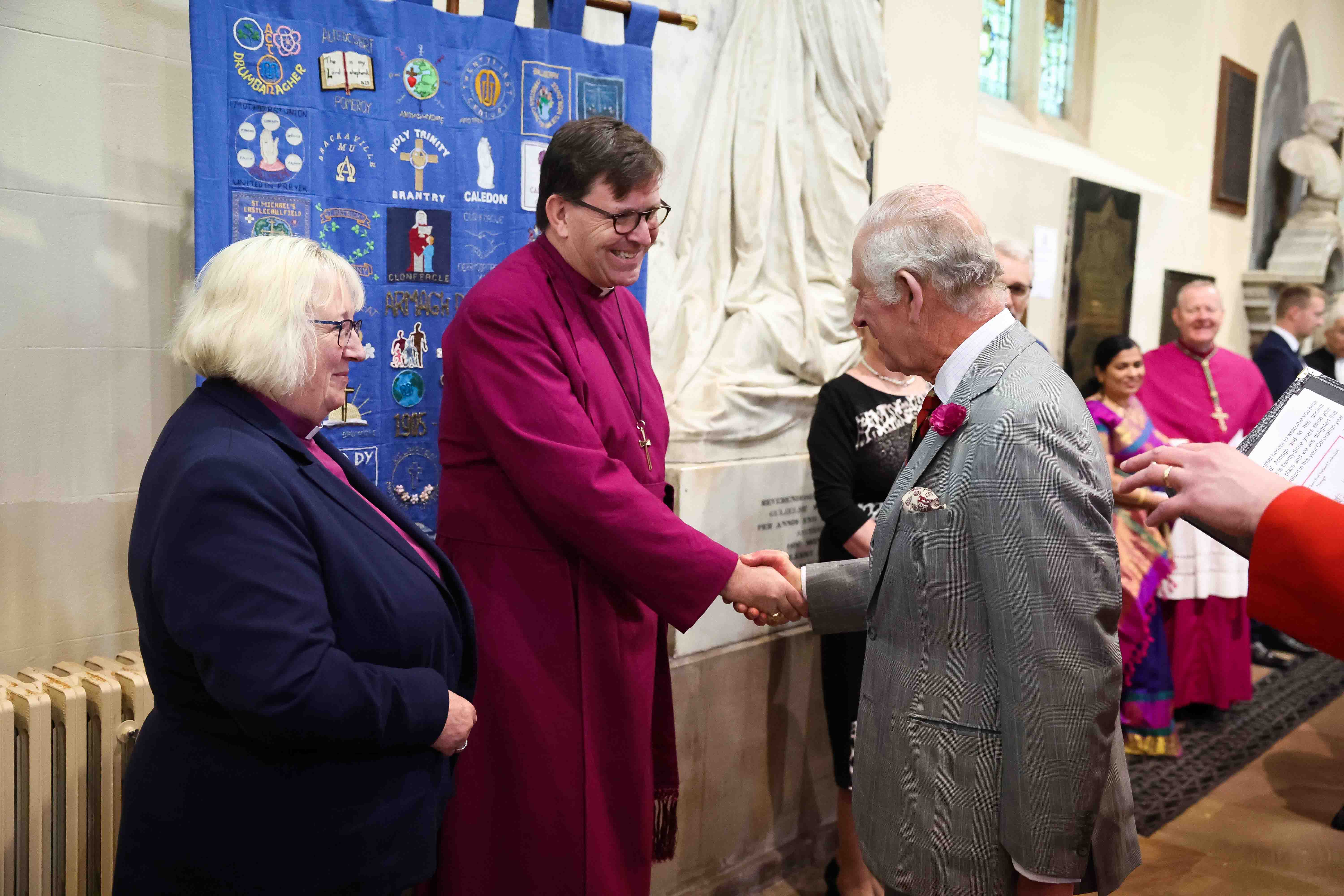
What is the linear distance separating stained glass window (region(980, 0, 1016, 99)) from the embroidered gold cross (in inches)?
208

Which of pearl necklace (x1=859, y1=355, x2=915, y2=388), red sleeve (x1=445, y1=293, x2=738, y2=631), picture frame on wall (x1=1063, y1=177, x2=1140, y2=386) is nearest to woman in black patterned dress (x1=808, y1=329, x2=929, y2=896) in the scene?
pearl necklace (x1=859, y1=355, x2=915, y2=388)

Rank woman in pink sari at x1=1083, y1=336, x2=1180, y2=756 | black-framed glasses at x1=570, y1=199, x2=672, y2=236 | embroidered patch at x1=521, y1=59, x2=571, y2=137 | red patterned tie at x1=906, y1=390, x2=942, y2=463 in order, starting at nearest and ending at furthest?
red patterned tie at x1=906, y1=390, x2=942, y2=463 → black-framed glasses at x1=570, y1=199, x2=672, y2=236 → embroidered patch at x1=521, y1=59, x2=571, y2=137 → woman in pink sari at x1=1083, y1=336, x2=1180, y2=756

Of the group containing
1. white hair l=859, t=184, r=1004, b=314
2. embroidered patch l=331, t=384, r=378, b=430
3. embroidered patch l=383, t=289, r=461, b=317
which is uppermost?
white hair l=859, t=184, r=1004, b=314

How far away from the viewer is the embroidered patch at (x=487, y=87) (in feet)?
8.21

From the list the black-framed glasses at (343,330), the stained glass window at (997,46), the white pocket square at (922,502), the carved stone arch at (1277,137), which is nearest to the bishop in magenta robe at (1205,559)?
the stained glass window at (997,46)

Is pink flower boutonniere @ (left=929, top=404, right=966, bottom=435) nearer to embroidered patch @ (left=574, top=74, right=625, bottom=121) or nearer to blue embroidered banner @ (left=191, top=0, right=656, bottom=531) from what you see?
blue embroidered banner @ (left=191, top=0, right=656, bottom=531)

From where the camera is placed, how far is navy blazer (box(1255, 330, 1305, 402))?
613 centimetres

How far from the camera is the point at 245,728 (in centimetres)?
148

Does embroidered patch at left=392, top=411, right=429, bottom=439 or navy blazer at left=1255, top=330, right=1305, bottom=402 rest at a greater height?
navy blazer at left=1255, top=330, right=1305, bottom=402

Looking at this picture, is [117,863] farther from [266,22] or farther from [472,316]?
[266,22]

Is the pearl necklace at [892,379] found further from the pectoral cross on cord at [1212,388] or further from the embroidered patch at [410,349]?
the pectoral cross on cord at [1212,388]

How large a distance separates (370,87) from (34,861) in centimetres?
171

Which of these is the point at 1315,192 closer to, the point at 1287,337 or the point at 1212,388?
the point at 1287,337

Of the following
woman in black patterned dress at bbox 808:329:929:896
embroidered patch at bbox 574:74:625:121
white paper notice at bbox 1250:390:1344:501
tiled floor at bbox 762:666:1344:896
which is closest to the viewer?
white paper notice at bbox 1250:390:1344:501
